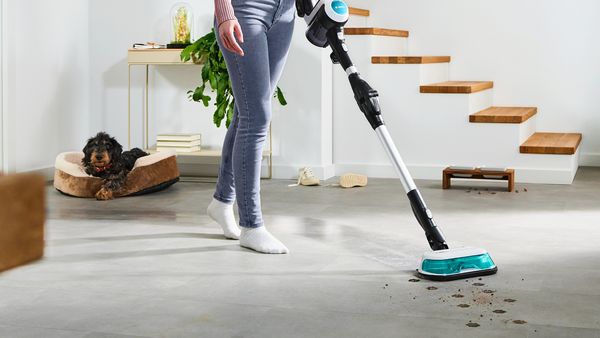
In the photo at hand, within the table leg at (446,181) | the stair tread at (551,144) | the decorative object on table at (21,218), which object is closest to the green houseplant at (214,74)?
the table leg at (446,181)

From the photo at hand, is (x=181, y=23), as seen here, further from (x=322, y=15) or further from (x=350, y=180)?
(x=322, y=15)

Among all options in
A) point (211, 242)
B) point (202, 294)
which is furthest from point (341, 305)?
point (211, 242)

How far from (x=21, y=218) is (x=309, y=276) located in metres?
1.80

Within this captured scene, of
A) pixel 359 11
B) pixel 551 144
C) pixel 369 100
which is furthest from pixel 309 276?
pixel 359 11

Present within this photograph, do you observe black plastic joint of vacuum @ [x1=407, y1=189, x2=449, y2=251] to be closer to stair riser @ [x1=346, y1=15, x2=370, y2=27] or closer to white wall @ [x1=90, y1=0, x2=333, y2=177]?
white wall @ [x1=90, y1=0, x2=333, y2=177]

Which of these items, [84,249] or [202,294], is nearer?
[202,294]

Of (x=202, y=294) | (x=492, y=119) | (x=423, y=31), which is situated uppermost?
(x=423, y=31)

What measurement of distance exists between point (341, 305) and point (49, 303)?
691 mm

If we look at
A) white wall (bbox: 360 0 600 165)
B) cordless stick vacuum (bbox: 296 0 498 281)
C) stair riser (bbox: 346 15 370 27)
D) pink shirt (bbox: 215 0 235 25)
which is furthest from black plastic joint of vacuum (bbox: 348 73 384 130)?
white wall (bbox: 360 0 600 165)

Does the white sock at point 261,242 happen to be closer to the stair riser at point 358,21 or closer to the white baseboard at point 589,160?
the stair riser at point 358,21

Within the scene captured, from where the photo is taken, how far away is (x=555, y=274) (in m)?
2.23

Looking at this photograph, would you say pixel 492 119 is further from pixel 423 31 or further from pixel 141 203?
pixel 141 203

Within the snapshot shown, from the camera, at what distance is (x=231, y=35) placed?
230 cm

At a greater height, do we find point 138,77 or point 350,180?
point 138,77
